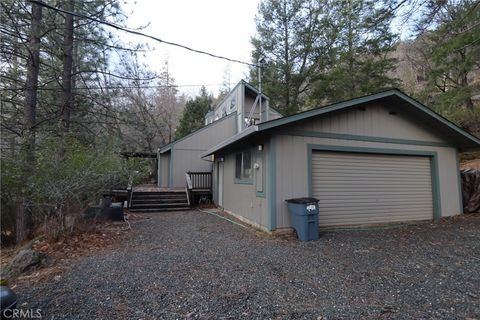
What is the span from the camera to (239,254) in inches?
185

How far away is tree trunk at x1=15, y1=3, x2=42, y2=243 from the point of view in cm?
531

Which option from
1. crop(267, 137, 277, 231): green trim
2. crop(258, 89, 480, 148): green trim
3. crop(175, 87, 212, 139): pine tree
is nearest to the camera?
crop(258, 89, 480, 148): green trim

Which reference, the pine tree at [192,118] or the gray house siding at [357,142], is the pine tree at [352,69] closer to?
the gray house siding at [357,142]

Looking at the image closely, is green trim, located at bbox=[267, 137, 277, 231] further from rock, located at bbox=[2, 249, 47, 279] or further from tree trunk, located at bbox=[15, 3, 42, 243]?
tree trunk, located at bbox=[15, 3, 42, 243]

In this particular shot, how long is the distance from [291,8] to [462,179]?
13.7 meters

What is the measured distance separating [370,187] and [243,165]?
350 cm

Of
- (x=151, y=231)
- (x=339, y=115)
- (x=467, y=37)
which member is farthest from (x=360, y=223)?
(x=467, y=37)

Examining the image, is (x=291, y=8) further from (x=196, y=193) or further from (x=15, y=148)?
(x=15, y=148)

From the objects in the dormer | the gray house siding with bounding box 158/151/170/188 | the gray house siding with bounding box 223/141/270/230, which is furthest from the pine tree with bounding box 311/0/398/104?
the gray house siding with bounding box 223/141/270/230

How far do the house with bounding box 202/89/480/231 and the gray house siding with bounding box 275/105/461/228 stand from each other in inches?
0.9

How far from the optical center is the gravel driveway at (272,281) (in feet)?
9.17

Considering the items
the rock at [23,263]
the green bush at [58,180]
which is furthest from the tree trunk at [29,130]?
the rock at [23,263]

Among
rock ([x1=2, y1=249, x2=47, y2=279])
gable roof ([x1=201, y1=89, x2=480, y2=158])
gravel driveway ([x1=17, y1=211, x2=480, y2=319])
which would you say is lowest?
gravel driveway ([x1=17, y1=211, x2=480, y2=319])

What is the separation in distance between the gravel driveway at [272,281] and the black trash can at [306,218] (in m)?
0.26
